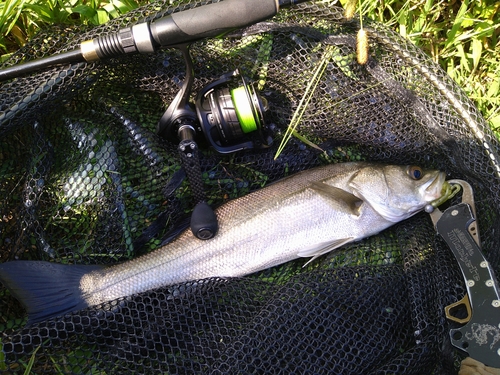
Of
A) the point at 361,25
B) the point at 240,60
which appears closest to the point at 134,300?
the point at 240,60

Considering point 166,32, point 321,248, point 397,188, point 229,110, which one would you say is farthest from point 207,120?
point 397,188

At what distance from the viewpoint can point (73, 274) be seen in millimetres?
3078

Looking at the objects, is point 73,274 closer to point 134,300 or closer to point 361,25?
point 134,300

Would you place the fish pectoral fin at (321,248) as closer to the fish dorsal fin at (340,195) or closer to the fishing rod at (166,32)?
the fish dorsal fin at (340,195)

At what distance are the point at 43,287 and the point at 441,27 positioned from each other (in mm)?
4002

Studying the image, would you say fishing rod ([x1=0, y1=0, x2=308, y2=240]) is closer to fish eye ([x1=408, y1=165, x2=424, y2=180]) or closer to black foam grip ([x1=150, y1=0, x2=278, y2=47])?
black foam grip ([x1=150, y1=0, x2=278, y2=47])

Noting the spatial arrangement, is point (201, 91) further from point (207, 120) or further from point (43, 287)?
point (43, 287)

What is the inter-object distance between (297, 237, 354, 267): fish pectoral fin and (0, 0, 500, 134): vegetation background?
1.93m

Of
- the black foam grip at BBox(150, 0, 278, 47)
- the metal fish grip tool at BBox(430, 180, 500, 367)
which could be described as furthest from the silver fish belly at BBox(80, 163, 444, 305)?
the black foam grip at BBox(150, 0, 278, 47)

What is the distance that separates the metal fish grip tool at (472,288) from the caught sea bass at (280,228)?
22 cm

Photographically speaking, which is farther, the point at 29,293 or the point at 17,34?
the point at 17,34

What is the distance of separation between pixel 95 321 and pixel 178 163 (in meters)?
1.26

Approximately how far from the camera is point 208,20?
292 centimetres

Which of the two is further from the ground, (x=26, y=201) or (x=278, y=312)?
(x=26, y=201)
